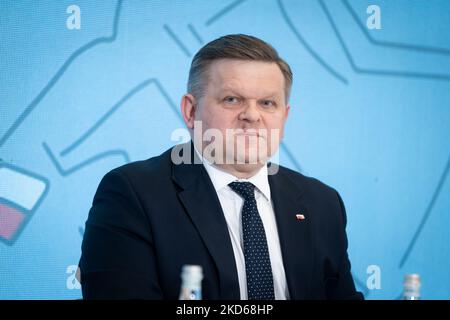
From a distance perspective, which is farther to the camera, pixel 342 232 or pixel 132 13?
pixel 132 13

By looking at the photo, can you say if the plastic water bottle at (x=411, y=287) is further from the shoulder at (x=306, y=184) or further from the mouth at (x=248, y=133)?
the shoulder at (x=306, y=184)

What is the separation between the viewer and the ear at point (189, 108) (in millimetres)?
2504

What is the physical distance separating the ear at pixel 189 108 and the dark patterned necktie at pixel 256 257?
435mm

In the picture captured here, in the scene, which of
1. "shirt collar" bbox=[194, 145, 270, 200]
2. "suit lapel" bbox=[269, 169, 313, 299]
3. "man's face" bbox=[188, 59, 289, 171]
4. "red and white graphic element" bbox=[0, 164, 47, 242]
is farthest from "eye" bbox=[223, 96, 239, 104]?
"red and white graphic element" bbox=[0, 164, 47, 242]

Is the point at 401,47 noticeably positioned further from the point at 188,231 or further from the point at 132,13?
the point at 188,231

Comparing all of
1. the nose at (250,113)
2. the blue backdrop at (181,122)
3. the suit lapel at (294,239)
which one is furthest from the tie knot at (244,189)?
the blue backdrop at (181,122)

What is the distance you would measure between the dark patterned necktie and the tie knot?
44 mm

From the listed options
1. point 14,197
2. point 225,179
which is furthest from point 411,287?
point 14,197

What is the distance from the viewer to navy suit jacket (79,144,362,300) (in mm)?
2100

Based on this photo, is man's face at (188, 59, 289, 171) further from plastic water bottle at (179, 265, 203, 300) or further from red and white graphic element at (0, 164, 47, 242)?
red and white graphic element at (0, 164, 47, 242)

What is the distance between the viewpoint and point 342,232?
2555 millimetres

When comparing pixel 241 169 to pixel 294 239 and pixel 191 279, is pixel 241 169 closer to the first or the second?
pixel 294 239
